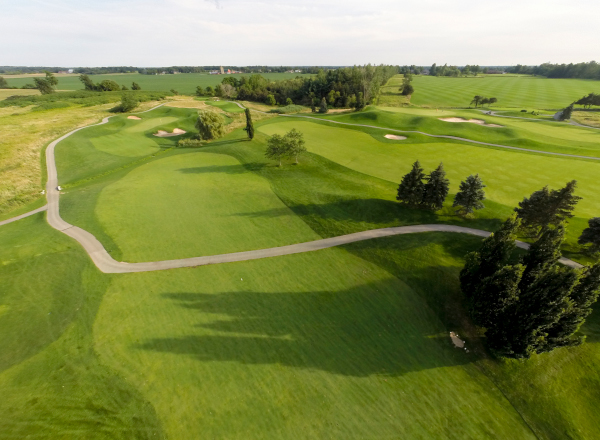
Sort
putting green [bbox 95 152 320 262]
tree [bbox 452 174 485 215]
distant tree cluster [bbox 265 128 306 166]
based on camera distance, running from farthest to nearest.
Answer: distant tree cluster [bbox 265 128 306 166]
putting green [bbox 95 152 320 262]
tree [bbox 452 174 485 215]

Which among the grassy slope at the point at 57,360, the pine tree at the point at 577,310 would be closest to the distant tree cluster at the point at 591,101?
the pine tree at the point at 577,310

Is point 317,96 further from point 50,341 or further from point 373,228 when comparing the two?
point 50,341

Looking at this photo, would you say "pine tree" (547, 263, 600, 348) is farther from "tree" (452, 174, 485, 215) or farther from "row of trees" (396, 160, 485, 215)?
"row of trees" (396, 160, 485, 215)

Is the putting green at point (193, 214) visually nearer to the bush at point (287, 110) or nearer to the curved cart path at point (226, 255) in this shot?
the curved cart path at point (226, 255)

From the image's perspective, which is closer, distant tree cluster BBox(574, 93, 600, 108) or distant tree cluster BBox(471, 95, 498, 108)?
distant tree cluster BBox(574, 93, 600, 108)

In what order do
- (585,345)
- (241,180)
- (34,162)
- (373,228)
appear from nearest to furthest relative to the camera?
(585,345) → (373,228) → (241,180) → (34,162)

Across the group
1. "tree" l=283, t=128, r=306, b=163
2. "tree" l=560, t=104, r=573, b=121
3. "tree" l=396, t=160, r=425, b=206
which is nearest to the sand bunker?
"tree" l=396, t=160, r=425, b=206

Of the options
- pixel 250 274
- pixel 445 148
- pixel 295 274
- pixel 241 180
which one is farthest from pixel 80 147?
pixel 445 148
